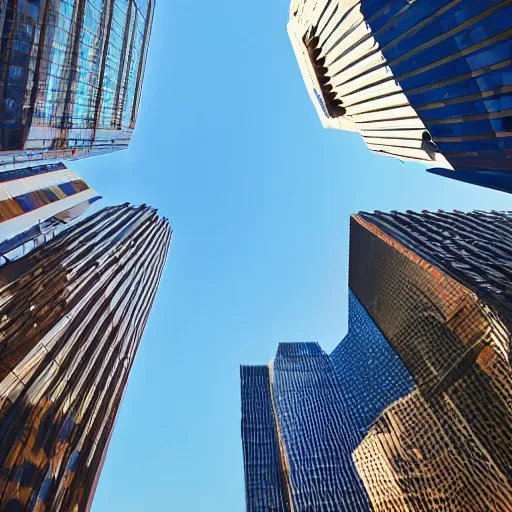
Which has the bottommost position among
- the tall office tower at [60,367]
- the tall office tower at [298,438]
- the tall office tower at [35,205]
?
the tall office tower at [298,438]

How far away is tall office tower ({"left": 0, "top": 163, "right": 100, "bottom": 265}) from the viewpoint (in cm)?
3030

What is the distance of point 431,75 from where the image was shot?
30.5 m

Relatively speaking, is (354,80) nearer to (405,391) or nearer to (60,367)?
(60,367)

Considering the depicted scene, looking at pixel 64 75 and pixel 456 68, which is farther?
pixel 64 75

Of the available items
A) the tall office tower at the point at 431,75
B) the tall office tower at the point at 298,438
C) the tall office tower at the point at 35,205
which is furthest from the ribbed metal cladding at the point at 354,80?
the tall office tower at the point at 298,438

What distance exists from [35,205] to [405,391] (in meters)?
67.8

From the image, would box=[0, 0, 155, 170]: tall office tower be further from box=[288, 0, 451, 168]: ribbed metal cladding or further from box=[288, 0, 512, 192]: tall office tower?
box=[288, 0, 512, 192]: tall office tower

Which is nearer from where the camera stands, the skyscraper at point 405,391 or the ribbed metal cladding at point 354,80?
the ribbed metal cladding at point 354,80

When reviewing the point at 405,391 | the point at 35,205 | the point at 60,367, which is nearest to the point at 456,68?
the point at 60,367

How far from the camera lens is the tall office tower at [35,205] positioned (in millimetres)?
30297

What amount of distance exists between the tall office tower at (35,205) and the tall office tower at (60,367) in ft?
5.99

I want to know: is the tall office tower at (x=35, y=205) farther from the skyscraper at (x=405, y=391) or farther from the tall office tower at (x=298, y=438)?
the tall office tower at (x=298, y=438)

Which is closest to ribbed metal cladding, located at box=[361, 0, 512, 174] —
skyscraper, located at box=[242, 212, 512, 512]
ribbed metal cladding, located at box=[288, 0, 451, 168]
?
ribbed metal cladding, located at box=[288, 0, 451, 168]

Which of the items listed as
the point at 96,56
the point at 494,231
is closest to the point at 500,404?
the point at 494,231
